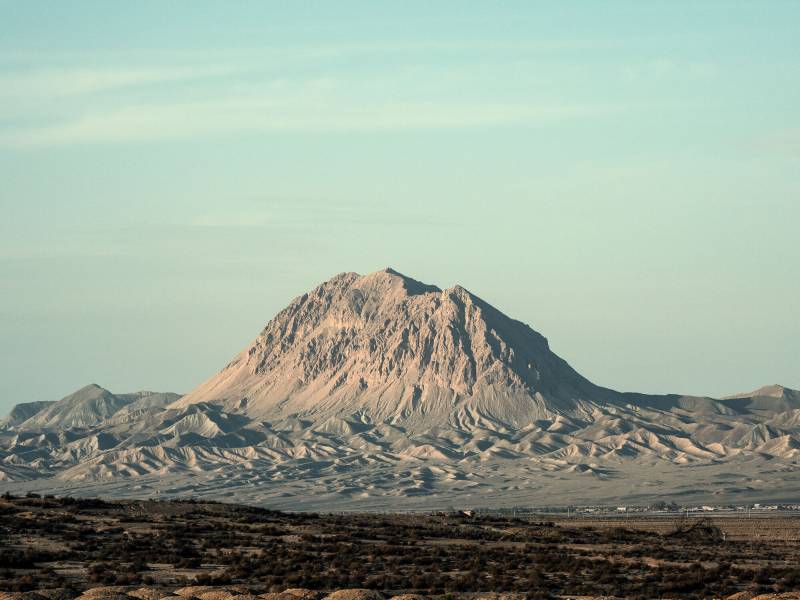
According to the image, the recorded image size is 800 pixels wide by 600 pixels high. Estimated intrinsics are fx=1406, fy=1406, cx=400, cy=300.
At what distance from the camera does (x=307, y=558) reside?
250 feet

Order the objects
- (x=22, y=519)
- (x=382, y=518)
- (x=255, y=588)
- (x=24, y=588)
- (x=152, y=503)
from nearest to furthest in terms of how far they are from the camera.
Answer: (x=24, y=588)
(x=255, y=588)
(x=22, y=519)
(x=152, y=503)
(x=382, y=518)

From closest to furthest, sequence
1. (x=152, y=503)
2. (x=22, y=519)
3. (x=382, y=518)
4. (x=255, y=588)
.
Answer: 1. (x=255, y=588)
2. (x=22, y=519)
3. (x=152, y=503)
4. (x=382, y=518)

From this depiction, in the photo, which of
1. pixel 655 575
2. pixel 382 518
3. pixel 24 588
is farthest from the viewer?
pixel 382 518

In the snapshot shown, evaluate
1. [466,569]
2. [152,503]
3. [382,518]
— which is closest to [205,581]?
[466,569]

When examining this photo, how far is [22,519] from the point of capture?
288ft

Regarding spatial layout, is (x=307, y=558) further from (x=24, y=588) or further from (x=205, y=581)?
(x=24, y=588)

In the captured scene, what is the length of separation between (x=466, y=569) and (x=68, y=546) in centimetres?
2242

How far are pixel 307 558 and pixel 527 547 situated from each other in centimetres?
2012

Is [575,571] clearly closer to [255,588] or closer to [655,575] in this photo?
[655,575]

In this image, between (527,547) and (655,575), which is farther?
(527,547)

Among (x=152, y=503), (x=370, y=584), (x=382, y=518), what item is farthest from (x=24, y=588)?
(x=382, y=518)

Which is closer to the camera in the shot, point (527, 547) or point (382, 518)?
point (527, 547)

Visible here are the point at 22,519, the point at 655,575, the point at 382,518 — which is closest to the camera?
the point at 655,575

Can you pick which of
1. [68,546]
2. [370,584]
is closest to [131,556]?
[68,546]
